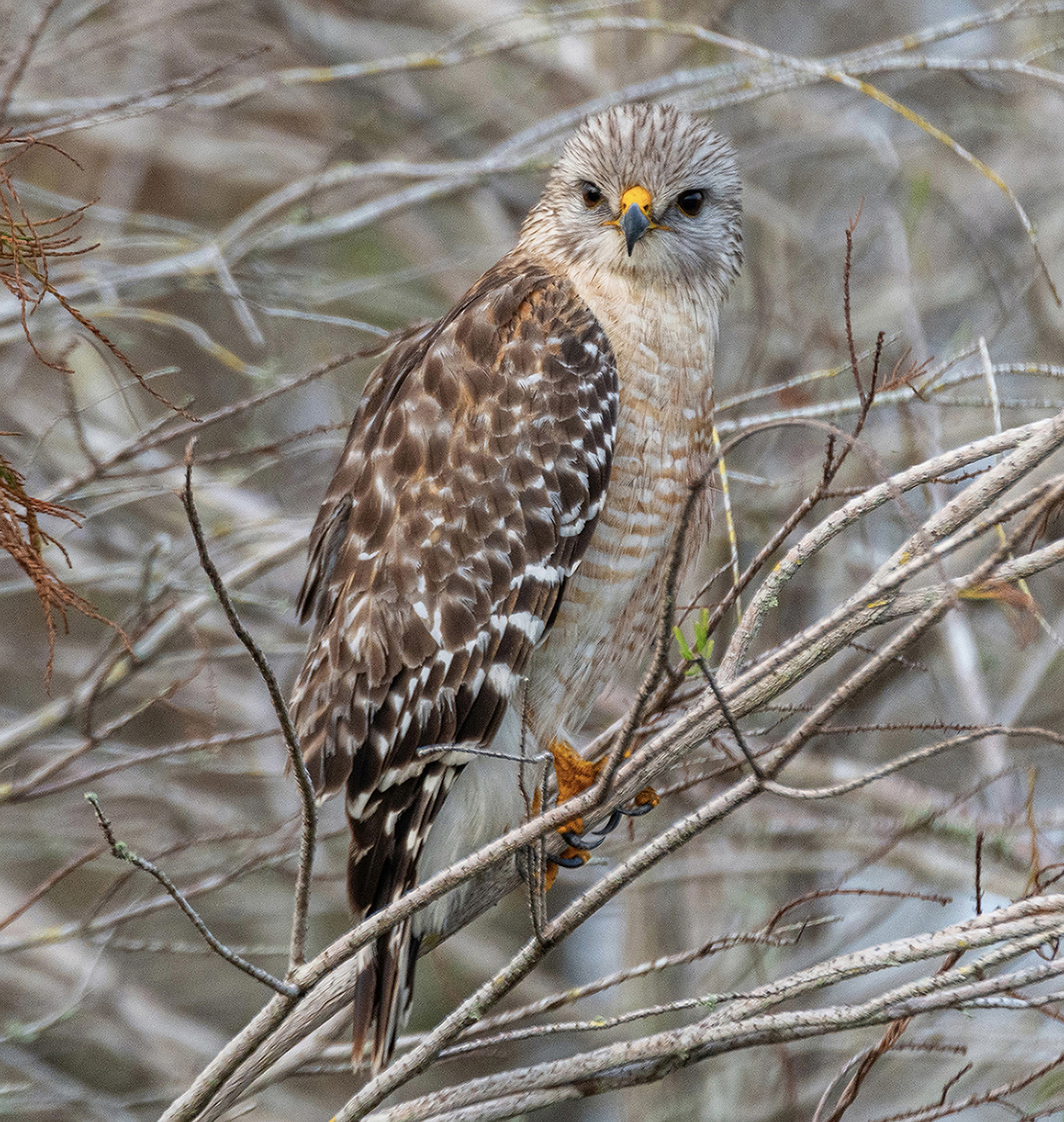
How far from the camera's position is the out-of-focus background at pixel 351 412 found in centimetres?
398

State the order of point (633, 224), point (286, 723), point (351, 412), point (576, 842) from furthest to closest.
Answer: point (351, 412) → point (633, 224) → point (576, 842) → point (286, 723)

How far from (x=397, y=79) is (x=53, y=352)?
3.15 metres

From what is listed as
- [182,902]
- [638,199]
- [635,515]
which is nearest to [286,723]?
[182,902]

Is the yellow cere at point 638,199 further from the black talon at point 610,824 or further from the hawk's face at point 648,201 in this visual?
the black talon at point 610,824

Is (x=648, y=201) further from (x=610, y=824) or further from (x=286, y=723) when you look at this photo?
(x=286, y=723)

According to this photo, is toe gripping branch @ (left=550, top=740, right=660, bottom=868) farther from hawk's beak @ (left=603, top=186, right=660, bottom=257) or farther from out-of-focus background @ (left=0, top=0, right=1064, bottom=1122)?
hawk's beak @ (left=603, top=186, right=660, bottom=257)

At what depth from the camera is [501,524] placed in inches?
131

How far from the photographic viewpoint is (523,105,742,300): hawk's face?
3559 mm

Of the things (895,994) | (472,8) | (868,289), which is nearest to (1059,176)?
(868,289)

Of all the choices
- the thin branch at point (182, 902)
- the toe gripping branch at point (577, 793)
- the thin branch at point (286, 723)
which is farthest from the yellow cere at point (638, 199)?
the thin branch at point (182, 902)

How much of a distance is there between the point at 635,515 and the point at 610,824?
31.3 inches

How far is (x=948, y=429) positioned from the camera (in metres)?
5.30

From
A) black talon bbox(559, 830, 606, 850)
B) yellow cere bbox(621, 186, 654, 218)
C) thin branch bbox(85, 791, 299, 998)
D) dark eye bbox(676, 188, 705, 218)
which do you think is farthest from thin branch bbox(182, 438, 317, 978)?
dark eye bbox(676, 188, 705, 218)

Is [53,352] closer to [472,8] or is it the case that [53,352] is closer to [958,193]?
[472,8]
